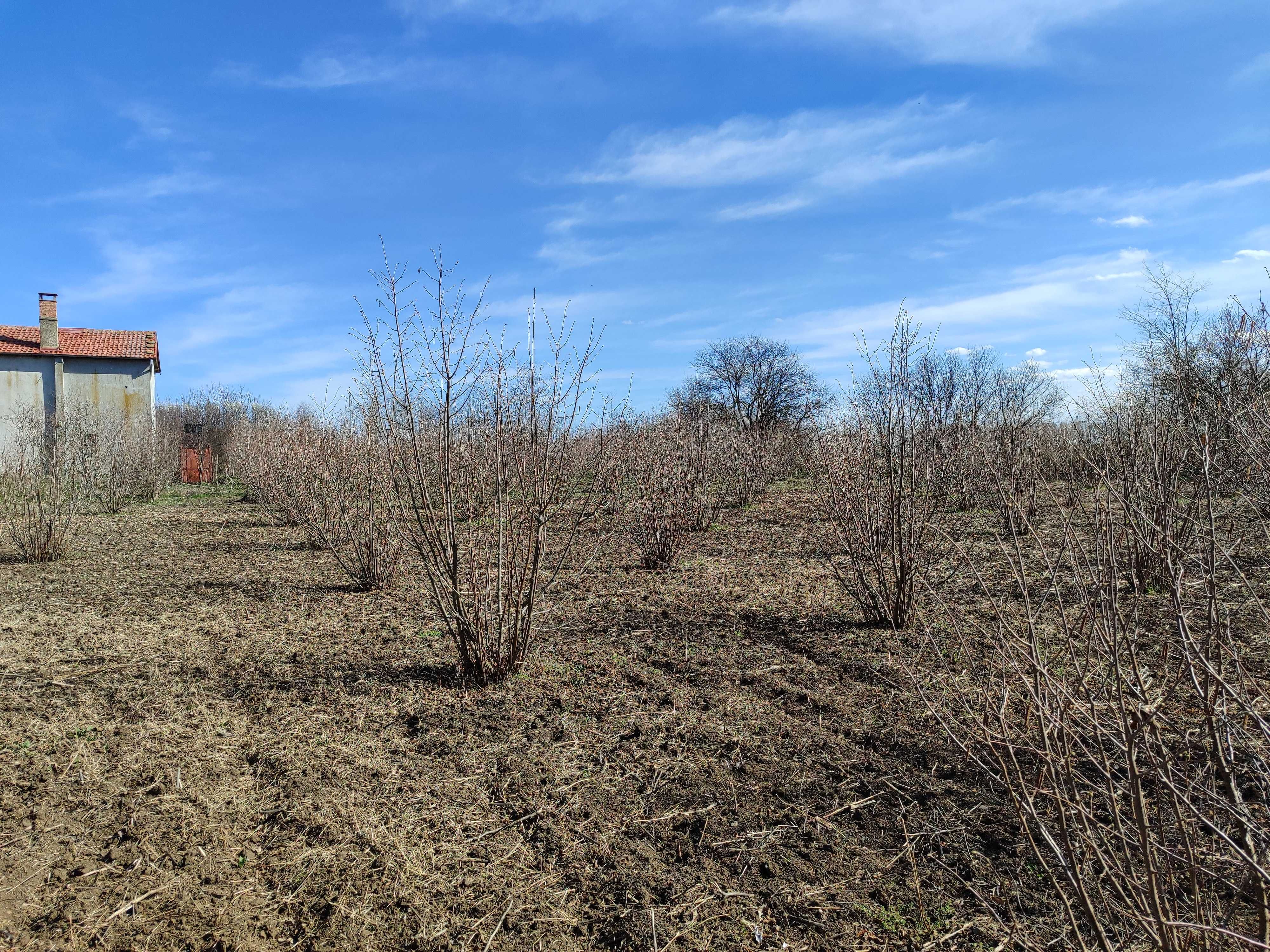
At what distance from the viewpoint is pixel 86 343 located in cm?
2378

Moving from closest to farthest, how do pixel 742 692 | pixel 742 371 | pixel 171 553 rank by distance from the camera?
pixel 742 692, pixel 171 553, pixel 742 371

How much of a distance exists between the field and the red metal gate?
20723 millimetres

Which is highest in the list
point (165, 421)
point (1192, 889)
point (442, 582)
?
point (165, 421)

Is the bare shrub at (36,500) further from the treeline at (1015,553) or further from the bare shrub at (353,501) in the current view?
the bare shrub at (353,501)

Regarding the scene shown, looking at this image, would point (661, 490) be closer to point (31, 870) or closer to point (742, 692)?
point (742, 692)

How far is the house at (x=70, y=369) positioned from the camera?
2228cm

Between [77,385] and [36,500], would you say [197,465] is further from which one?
[36,500]

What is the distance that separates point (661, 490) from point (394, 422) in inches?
174

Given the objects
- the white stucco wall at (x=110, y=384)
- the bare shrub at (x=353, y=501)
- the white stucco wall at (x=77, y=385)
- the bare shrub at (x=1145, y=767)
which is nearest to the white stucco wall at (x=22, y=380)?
the white stucco wall at (x=77, y=385)

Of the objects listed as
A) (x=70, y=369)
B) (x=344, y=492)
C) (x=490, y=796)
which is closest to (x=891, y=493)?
(x=490, y=796)

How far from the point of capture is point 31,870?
2521 mm

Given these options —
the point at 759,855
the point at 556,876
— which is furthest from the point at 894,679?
the point at 556,876

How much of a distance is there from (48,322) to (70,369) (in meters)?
1.57

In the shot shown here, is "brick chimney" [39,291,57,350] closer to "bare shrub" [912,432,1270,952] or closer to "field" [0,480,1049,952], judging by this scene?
"field" [0,480,1049,952]
